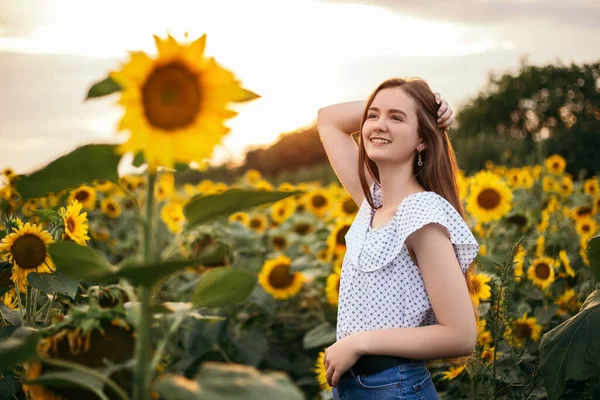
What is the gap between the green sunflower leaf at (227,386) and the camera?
689 mm

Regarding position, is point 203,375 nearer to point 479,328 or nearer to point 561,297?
point 479,328

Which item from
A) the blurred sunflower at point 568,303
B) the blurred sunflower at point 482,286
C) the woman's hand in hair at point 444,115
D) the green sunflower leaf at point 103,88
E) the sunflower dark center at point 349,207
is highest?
the green sunflower leaf at point 103,88

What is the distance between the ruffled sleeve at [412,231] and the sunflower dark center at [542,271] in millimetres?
1361

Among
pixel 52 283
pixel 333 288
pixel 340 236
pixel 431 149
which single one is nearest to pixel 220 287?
pixel 52 283

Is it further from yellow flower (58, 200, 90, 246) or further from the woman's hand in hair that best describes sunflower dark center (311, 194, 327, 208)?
yellow flower (58, 200, 90, 246)

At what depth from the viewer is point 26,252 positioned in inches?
61.1

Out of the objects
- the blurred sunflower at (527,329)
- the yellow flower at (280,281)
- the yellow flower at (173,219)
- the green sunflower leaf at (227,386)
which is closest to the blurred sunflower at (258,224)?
the yellow flower at (173,219)

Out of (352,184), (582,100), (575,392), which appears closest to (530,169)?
(575,392)

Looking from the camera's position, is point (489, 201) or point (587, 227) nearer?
point (489, 201)

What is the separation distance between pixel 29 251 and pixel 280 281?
82.3 inches

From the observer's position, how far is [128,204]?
5348 millimetres

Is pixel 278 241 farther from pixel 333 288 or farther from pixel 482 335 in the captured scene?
pixel 482 335

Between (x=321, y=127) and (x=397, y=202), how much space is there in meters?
0.58

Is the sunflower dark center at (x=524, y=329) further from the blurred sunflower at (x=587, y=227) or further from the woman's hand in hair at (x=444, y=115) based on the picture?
the blurred sunflower at (x=587, y=227)
